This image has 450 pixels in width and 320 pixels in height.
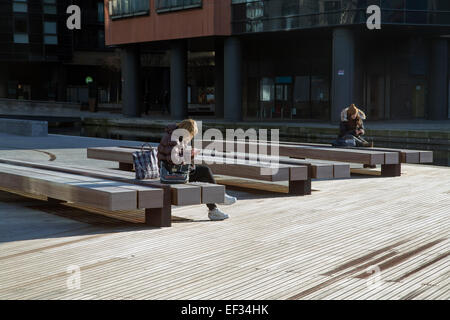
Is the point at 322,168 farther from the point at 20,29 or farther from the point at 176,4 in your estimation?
the point at 20,29

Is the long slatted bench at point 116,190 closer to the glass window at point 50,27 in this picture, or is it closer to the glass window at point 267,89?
the glass window at point 267,89

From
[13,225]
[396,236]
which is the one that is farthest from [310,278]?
[13,225]

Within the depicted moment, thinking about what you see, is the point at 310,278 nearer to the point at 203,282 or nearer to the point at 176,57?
the point at 203,282

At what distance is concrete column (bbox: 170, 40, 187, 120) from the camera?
4278cm

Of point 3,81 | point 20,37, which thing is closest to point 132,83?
→ point 20,37

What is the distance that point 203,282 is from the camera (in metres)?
5.52

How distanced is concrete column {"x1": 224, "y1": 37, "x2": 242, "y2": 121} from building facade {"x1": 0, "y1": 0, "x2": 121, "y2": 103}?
31.2 meters

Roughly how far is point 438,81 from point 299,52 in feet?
29.6

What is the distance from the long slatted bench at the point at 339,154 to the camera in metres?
12.4

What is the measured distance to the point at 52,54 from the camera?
68.4 m

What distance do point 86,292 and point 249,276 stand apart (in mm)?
1355

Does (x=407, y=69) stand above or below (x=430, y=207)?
above

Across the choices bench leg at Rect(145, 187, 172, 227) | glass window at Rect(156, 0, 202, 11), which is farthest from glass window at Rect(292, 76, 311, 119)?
bench leg at Rect(145, 187, 172, 227)

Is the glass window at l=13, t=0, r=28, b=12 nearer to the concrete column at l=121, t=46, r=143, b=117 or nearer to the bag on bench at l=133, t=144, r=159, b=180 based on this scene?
the concrete column at l=121, t=46, r=143, b=117
